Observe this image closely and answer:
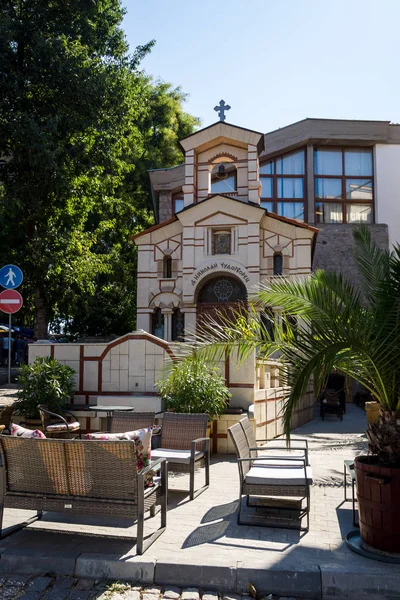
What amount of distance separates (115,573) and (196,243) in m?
15.6

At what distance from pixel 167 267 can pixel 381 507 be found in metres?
16.3

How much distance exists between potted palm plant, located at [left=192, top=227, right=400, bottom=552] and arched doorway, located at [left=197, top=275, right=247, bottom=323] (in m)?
13.6

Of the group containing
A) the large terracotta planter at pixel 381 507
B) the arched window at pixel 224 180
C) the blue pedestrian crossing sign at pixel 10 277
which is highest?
the arched window at pixel 224 180

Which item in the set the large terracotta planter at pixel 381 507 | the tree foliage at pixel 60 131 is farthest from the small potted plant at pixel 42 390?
the tree foliage at pixel 60 131

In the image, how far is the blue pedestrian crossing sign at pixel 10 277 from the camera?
10.9 m

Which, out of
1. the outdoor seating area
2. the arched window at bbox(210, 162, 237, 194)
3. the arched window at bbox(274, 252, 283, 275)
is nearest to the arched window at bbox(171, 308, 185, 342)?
the arched window at bbox(274, 252, 283, 275)

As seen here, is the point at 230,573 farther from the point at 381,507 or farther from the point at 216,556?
the point at 381,507

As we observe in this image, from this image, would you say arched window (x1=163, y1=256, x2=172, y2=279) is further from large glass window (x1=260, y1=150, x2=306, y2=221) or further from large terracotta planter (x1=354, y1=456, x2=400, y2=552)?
large terracotta planter (x1=354, y1=456, x2=400, y2=552)

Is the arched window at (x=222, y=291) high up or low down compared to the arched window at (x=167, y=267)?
down

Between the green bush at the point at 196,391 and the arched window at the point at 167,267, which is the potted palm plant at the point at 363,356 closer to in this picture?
the green bush at the point at 196,391

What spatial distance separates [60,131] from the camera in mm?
18719

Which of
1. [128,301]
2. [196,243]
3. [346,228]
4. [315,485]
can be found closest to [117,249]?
[128,301]

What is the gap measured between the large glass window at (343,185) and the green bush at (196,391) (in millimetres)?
17983

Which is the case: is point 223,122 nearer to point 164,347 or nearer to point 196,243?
point 196,243
